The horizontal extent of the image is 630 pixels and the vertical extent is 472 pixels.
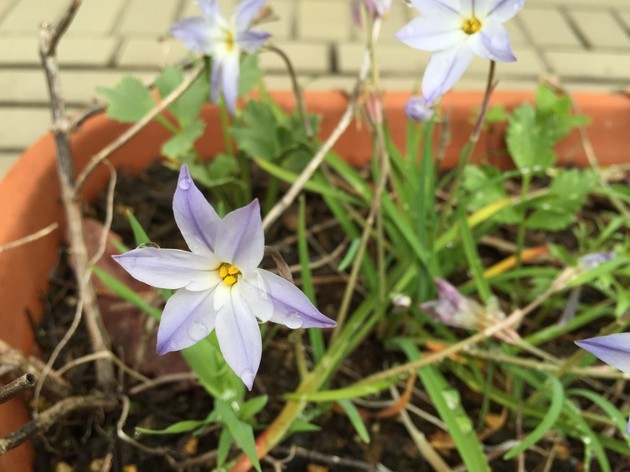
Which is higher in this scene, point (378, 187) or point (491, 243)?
point (378, 187)

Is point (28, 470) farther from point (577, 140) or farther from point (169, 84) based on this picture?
point (577, 140)

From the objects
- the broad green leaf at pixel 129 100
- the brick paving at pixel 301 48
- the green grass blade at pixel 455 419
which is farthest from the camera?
the brick paving at pixel 301 48

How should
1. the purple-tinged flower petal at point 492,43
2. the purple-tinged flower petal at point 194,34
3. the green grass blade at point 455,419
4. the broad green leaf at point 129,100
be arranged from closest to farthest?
the purple-tinged flower petal at point 492,43, the green grass blade at point 455,419, the purple-tinged flower petal at point 194,34, the broad green leaf at point 129,100

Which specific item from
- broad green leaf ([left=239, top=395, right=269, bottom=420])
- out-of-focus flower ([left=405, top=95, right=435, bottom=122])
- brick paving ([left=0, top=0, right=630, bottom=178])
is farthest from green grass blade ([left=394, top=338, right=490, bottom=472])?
brick paving ([left=0, top=0, right=630, bottom=178])

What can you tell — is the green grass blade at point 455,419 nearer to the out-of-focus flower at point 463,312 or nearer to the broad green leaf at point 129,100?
the out-of-focus flower at point 463,312

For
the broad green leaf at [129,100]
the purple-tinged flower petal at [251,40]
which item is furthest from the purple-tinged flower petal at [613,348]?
the broad green leaf at [129,100]

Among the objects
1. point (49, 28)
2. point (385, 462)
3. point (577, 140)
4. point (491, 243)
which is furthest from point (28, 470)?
point (577, 140)
